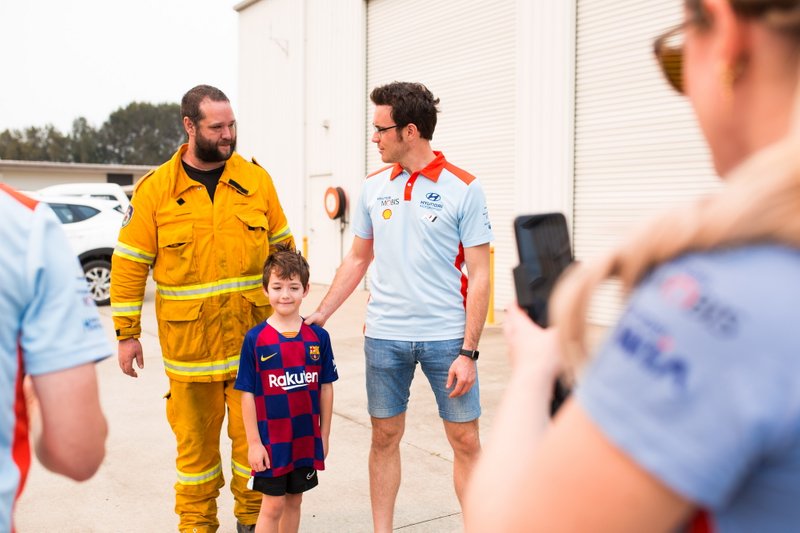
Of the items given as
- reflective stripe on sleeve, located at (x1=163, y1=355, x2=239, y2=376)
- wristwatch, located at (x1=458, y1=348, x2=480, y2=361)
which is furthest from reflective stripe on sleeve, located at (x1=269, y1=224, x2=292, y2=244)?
wristwatch, located at (x1=458, y1=348, x2=480, y2=361)

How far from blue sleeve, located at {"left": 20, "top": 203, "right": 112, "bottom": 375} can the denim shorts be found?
2.37 meters

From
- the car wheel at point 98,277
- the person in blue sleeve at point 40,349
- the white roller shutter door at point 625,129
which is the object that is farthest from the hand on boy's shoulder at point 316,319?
the car wheel at point 98,277

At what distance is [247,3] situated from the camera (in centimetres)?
1930

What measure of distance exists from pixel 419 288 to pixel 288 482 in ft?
3.55

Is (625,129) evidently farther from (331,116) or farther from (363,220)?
(331,116)

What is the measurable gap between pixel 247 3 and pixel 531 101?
1089cm

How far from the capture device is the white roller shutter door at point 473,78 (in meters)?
11.8

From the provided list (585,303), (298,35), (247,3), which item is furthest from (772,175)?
(247,3)

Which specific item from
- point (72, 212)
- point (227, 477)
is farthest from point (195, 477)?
point (72, 212)

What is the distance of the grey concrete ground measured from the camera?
4148mm

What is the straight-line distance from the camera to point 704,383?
71 centimetres

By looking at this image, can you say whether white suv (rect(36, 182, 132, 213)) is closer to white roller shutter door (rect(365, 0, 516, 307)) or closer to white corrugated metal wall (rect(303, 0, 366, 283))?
white corrugated metal wall (rect(303, 0, 366, 283))

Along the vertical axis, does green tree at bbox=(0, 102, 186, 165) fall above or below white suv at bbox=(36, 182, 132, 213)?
above

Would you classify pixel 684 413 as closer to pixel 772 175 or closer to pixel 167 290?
pixel 772 175
